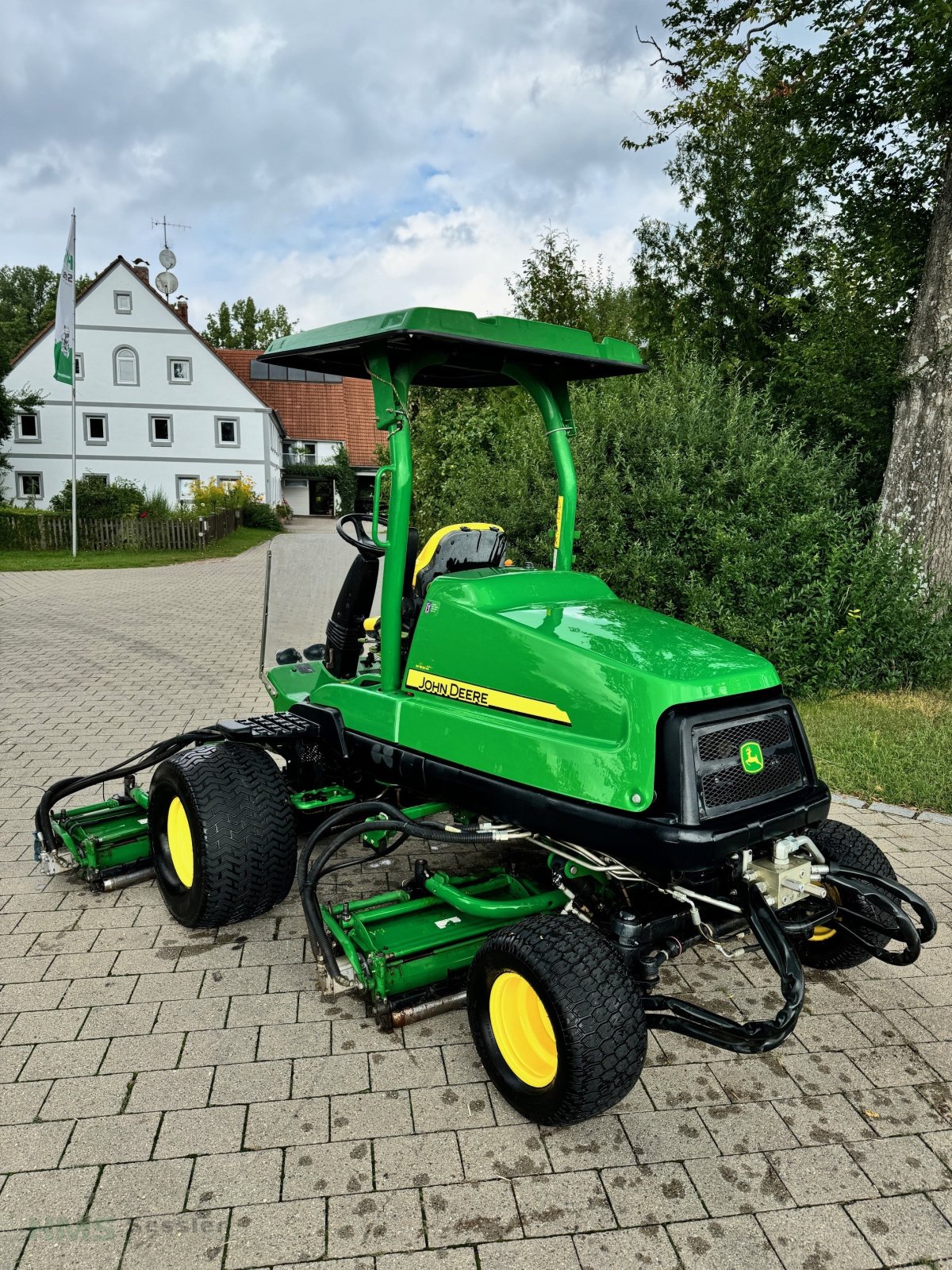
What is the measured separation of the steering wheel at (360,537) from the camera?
3.86 metres

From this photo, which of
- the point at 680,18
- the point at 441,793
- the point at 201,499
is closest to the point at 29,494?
the point at 201,499

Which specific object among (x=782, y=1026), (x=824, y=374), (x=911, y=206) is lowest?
(x=782, y=1026)

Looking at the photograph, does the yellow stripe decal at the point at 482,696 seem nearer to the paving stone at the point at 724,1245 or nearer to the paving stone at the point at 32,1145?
the paving stone at the point at 724,1245

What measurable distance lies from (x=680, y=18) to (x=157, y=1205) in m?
10.8

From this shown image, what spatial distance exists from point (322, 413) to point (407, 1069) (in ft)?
138

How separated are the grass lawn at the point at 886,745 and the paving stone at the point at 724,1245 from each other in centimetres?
359

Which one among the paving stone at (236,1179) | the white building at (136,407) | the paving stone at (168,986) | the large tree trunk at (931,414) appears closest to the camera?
the paving stone at (236,1179)

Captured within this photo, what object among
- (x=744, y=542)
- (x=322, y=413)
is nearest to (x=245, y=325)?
(x=322, y=413)

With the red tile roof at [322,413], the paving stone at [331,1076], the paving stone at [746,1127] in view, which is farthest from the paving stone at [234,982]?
the red tile roof at [322,413]

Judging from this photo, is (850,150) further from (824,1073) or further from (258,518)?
(258,518)

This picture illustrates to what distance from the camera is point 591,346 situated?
11.6ft

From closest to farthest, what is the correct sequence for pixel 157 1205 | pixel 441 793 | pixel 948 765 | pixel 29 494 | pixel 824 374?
pixel 157 1205 → pixel 441 793 → pixel 948 765 → pixel 824 374 → pixel 29 494

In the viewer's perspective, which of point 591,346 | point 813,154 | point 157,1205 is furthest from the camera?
point 813,154

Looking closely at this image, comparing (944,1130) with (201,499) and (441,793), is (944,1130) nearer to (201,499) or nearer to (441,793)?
(441,793)
